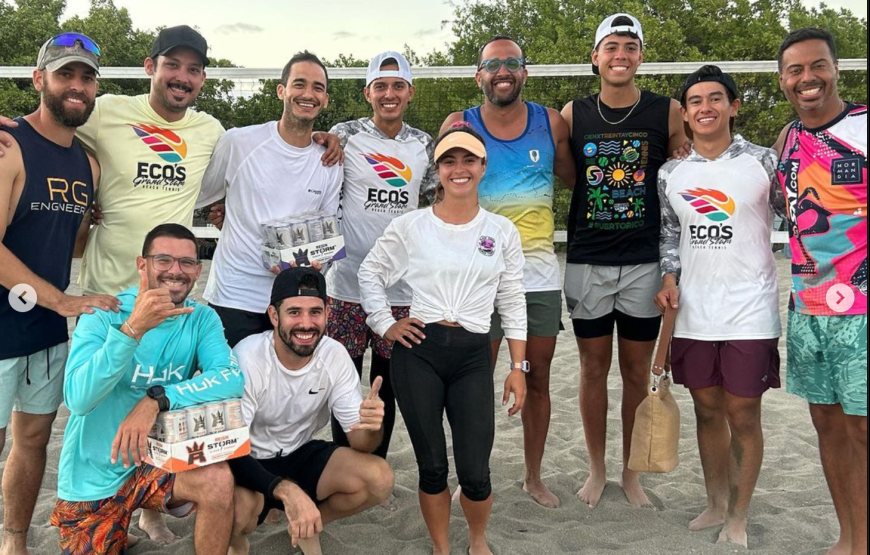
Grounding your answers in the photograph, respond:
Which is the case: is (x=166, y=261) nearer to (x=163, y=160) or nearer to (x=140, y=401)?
(x=140, y=401)

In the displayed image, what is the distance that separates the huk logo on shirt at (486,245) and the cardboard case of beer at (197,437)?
49.7 inches

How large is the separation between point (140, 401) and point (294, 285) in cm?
78

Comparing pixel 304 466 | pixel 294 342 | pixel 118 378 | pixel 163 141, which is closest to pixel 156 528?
pixel 304 466

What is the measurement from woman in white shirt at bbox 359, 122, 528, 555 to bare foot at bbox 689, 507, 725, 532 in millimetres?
1149

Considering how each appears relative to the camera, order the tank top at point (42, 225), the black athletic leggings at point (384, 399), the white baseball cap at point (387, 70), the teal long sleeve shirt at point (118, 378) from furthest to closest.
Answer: the black athletic leggings at point (384, 399) → the white baseball cap at point (387, 70) → the tank top at point (42, 225) → the teal long sleeve shirt at point (118, 378)

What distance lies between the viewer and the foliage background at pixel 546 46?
17.8 m

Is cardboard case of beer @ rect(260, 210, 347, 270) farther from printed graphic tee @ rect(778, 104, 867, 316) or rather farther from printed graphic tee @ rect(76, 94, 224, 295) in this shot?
printed graphic tee @ rect(778, 104, 867, 316)

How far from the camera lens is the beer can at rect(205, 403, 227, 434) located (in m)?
2.88

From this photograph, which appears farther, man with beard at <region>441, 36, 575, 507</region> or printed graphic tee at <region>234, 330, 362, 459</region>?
man with beard at <region>441, 36, 575, 507</region>

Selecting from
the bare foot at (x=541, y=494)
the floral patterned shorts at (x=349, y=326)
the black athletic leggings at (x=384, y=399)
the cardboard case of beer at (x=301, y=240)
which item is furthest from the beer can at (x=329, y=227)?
the bare foot at (x=541, y=494)

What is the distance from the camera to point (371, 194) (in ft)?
12.6

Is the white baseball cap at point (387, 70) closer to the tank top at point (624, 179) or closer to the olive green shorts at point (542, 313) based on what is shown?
the tank top at point (624, 179)

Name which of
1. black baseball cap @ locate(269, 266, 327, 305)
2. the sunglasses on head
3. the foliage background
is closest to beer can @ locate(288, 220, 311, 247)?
black baseball cap @ locate(269, 266, 327, 305)

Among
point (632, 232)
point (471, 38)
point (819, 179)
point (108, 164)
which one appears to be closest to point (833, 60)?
point (819, 179)
